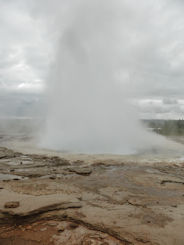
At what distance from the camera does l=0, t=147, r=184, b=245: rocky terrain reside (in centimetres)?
358

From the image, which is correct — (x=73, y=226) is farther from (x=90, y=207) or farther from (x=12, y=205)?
(x=12, y=205)

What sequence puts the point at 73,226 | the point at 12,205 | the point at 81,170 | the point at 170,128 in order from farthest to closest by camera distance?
the point at 170,128
the point at 81,170
the point at 12,205
the point at 73,226

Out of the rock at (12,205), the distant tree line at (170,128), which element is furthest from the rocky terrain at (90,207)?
the distant tree line at (170,128)

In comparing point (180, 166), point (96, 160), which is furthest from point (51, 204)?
point (180, 166)

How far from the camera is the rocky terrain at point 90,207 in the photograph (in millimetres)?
3584

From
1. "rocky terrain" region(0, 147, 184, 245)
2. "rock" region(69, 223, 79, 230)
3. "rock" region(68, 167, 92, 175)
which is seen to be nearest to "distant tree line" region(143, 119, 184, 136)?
"rock" region(68, 167, 92, 175)

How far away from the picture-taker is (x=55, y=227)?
3.84m

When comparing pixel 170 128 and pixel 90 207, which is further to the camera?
pixel 170 128

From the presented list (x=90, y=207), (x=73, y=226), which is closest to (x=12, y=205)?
(x=73, y=226)

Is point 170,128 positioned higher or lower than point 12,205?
higher

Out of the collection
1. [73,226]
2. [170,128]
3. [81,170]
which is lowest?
[73,226]

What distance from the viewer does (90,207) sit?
15.6ft

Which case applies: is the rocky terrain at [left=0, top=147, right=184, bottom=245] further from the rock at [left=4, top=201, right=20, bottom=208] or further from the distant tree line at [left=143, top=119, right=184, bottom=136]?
the distant tree line at [left=143, top=119, right=184, bottom=136]

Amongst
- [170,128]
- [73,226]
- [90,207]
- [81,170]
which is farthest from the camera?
[170,128]
